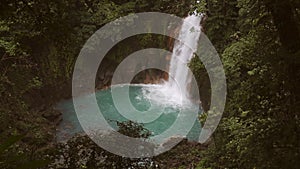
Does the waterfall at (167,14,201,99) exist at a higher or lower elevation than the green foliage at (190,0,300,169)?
higher

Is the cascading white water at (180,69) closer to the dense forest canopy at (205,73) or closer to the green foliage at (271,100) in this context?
the dense forest canopy at (205,73)

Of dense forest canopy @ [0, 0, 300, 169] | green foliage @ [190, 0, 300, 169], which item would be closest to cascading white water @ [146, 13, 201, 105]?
dense forest canopy @ [0, 0, 300, 169]

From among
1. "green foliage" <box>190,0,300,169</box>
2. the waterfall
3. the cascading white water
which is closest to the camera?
"green foliage" <box>190,0,300,169</box>

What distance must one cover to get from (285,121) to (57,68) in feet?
31.0

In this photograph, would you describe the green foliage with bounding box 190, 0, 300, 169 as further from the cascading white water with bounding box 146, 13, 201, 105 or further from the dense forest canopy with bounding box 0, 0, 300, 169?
the cascading white water with bounding box 146, 13, 201, 105

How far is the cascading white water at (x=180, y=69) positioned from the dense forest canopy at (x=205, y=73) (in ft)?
2.29

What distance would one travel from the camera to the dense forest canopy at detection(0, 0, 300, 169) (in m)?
3.34

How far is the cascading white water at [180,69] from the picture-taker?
11921 millimetres

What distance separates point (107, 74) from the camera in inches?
517

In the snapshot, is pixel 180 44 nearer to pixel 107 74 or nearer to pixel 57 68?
pixel 107 74

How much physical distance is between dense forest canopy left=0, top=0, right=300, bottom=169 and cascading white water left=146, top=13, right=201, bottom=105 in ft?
2.29

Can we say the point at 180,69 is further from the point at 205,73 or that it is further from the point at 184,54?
the point at 205,73

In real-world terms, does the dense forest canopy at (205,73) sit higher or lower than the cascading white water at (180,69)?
lower

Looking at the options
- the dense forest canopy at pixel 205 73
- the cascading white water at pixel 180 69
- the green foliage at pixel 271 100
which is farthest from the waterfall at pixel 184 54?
the green foliage at pixel 271 100
